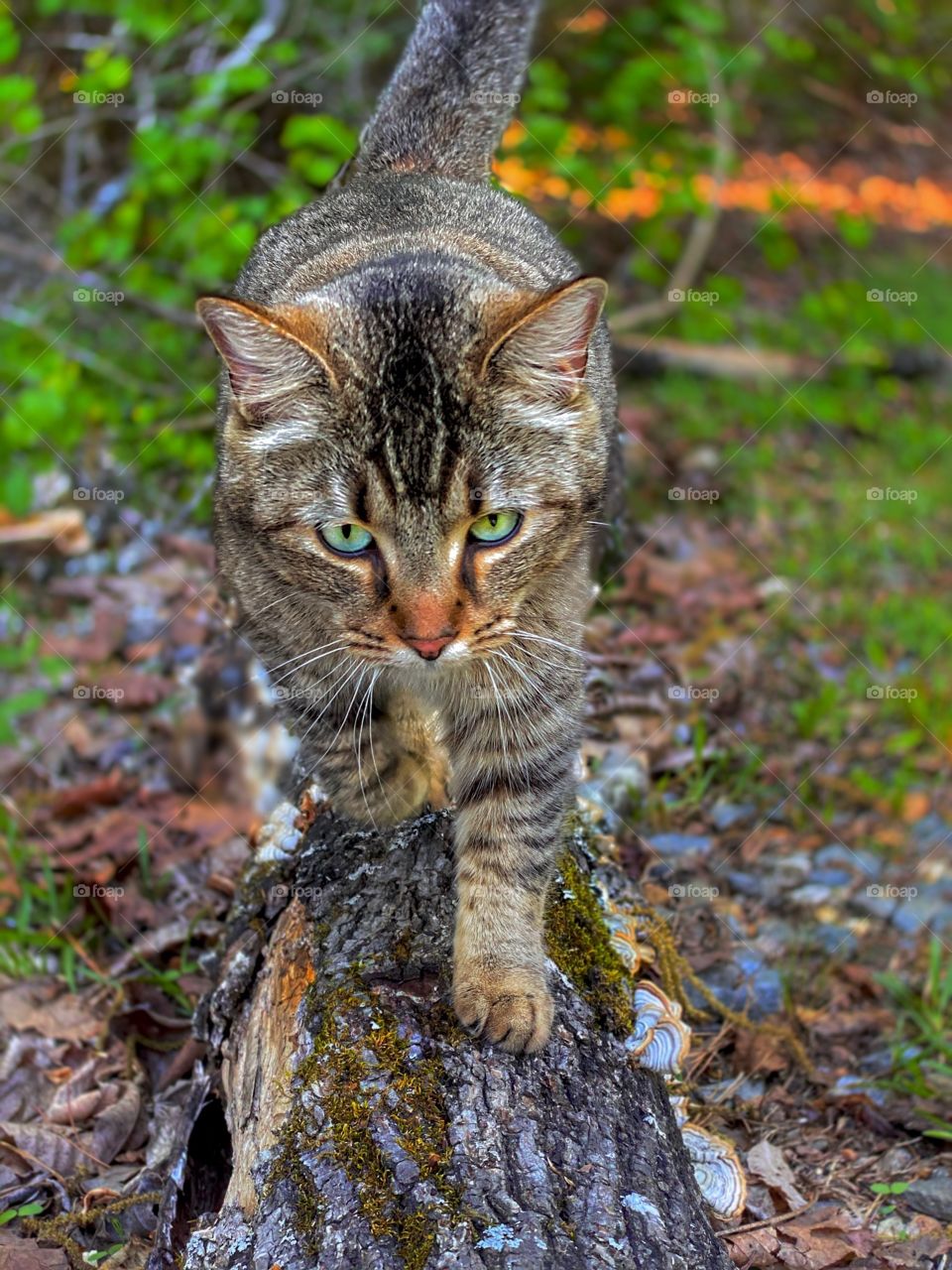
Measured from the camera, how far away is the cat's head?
2500mm

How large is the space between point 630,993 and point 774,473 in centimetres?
505

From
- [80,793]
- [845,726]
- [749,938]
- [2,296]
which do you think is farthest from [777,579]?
[2,296]

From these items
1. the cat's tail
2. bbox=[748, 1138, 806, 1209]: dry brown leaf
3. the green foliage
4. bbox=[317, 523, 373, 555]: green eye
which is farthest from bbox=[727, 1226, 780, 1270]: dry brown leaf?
the green foliage

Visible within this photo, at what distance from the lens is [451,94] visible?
3896 millimetres

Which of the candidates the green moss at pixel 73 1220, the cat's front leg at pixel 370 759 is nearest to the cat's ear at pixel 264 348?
the cat's front leg at pixel 370 759

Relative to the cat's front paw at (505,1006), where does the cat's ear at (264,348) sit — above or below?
above

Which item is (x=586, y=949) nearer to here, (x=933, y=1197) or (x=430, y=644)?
(x=430, y=644)

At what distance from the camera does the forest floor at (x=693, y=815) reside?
303 centimetres

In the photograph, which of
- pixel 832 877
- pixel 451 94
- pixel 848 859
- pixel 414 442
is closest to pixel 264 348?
pixel 414 442

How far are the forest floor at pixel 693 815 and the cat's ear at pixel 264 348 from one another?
173 cm

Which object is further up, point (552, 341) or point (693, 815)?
point (552, 341)

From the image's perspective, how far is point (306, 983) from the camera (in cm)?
260

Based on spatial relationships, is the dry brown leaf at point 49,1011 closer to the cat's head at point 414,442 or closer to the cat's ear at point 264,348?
the cat's head at point 414,442

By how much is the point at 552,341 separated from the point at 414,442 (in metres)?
0.36
